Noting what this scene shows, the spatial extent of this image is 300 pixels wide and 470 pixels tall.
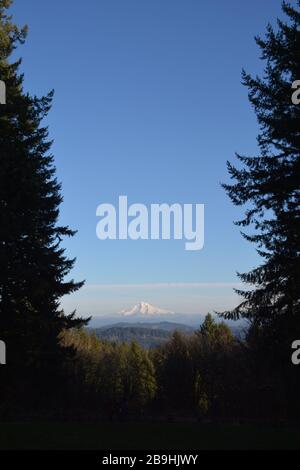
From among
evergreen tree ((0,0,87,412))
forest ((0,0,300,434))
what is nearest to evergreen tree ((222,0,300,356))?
forest ((0,0,300,434))

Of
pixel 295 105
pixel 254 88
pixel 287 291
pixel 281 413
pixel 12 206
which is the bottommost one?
pixel 281 413

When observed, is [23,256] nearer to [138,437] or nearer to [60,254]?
[60,254]

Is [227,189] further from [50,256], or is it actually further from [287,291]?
[50,256]

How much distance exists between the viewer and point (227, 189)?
746 inches

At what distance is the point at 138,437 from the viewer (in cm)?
1479

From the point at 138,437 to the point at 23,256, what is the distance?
30.8ft

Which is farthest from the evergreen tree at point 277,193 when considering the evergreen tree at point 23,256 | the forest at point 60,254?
the evergreen tree at point 23,256

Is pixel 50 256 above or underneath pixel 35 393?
above

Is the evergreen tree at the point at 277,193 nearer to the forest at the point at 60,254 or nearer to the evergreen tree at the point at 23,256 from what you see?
the forest at the point at 60,254

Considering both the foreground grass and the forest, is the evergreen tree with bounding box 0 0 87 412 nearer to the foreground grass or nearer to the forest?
the forest

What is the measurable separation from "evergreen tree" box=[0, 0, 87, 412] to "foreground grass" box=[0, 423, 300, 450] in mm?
4109

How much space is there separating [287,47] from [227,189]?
17.5ft

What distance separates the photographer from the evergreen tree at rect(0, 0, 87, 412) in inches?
792
